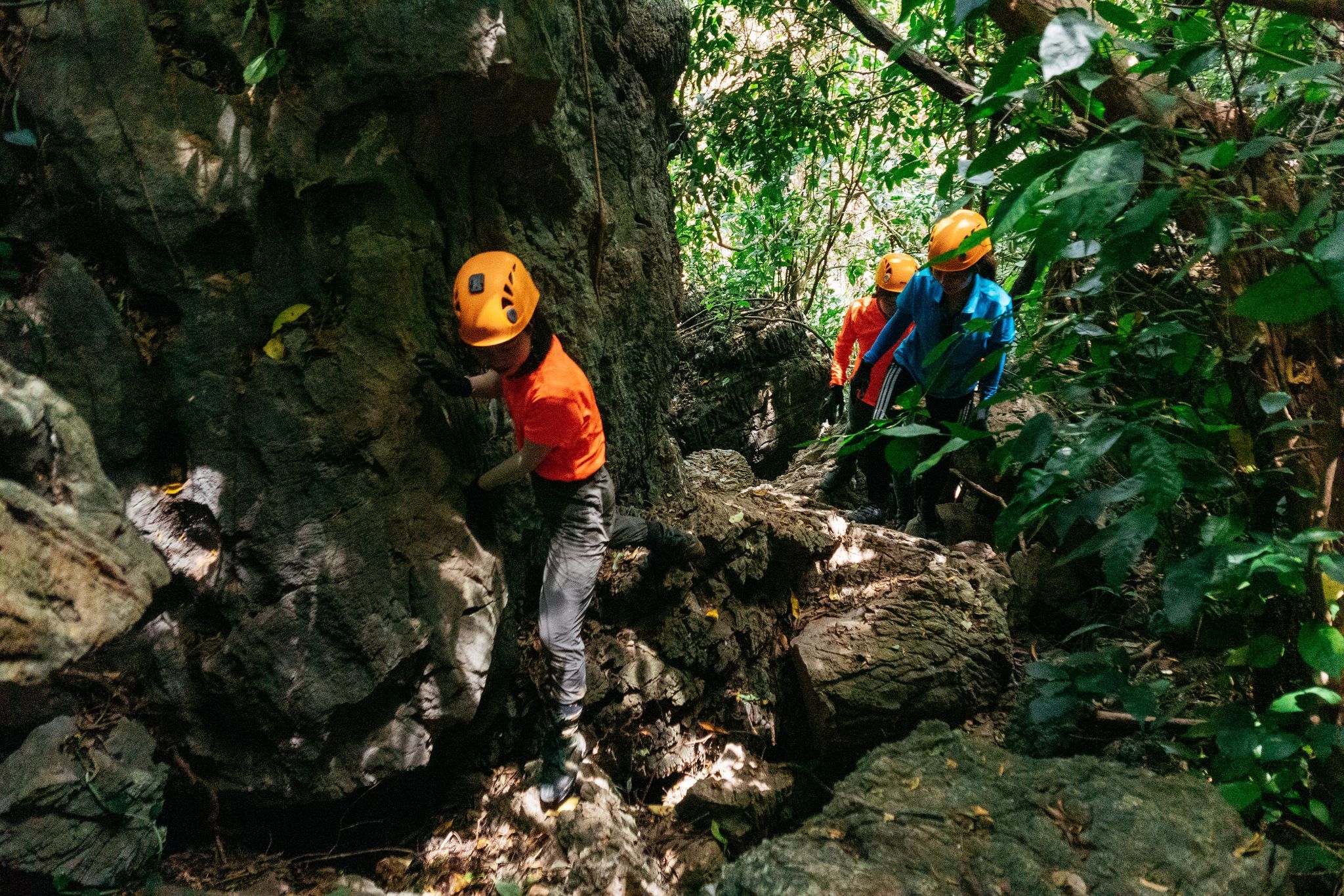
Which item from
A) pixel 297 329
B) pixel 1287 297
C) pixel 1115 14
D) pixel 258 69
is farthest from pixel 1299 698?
pixel 258 69

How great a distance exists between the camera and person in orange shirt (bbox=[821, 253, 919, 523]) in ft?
16.8

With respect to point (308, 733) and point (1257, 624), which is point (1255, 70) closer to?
point (1257, 624)

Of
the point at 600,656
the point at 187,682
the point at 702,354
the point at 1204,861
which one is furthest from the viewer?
the point at 702,354

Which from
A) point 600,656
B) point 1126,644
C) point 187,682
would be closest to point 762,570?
point 600,656

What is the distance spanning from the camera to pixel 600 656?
3844 mm

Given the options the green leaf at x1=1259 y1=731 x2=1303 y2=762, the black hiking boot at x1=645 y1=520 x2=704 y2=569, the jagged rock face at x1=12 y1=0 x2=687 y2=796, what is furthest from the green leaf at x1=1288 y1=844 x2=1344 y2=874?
the jagged rock face at x1=12 y1=0 x2=687 y2=796

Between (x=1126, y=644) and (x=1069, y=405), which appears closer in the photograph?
(x=1069, y=405)

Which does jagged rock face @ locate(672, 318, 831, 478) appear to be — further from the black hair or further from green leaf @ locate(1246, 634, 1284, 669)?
green leaf @ locate(1246, 634, 1284, 669)

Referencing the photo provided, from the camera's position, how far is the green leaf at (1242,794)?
214 cm

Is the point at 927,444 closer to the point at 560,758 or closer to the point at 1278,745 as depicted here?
the point at 1278,745

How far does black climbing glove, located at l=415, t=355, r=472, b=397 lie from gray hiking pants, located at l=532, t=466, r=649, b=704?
1.90 feet

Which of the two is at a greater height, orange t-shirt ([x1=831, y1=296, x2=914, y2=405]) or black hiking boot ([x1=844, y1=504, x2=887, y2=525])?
orange t-shirt ([x1=831, y1=296, x2=914, y2=405])

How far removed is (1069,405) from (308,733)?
2.88 meters

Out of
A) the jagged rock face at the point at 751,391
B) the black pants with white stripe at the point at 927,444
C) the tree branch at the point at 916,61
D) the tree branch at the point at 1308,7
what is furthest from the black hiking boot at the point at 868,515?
the tree branch at the point at 1308,7
